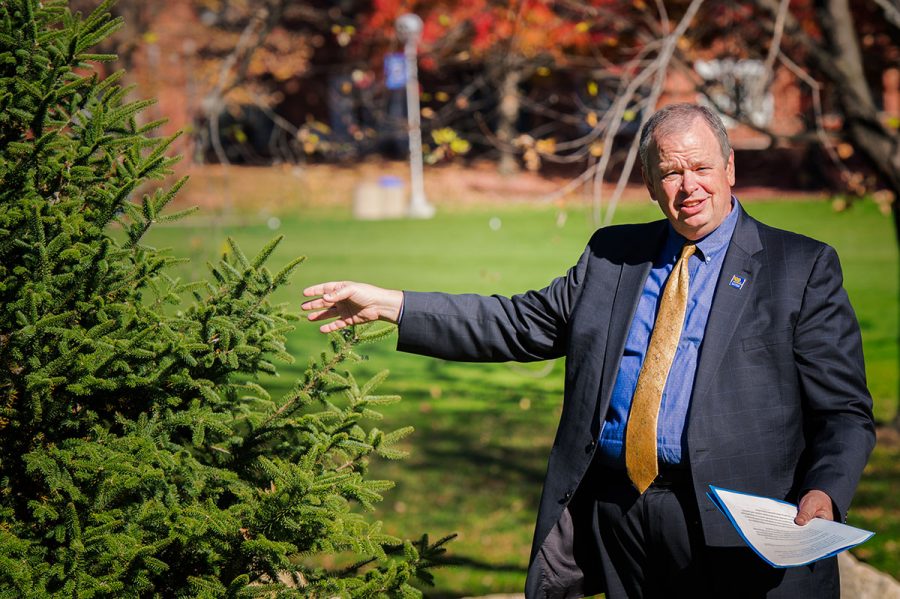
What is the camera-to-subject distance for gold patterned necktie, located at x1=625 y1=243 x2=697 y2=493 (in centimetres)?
307

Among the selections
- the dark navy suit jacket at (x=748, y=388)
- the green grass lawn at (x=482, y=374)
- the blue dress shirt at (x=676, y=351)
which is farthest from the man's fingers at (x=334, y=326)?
the green grass lawn at (x=482, y=374)

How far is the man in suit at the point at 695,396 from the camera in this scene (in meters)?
2.98

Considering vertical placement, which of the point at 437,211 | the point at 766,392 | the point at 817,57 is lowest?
the point at 437,211

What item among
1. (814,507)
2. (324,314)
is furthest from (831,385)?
(324,314)

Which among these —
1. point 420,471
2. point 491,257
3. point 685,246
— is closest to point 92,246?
point 685,246

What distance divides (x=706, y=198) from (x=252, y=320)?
62.8 inches

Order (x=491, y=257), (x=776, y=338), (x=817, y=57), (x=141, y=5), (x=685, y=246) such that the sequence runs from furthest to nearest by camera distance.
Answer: (x=491, y=257)
(x=141, y=5)
(x=817, y=57)
(x=685, y=246)
(x=776, y=338)

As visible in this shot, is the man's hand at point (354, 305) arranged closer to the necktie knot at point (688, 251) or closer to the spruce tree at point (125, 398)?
the spruce tree at point (125, 398)

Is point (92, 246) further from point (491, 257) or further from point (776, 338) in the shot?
point (491, 257)

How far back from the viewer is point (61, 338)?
124 inches

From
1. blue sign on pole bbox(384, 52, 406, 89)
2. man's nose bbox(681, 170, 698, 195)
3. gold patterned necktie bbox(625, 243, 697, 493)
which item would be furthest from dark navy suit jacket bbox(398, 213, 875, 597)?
blue sign on pole bbox(384, 52, 406, 89)

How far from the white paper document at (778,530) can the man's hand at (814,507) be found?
2cm

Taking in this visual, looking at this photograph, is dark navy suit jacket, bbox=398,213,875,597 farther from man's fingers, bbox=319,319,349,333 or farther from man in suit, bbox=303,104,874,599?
man's fingers, bbox=319,319,349,333

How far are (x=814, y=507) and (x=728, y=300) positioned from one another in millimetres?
665
